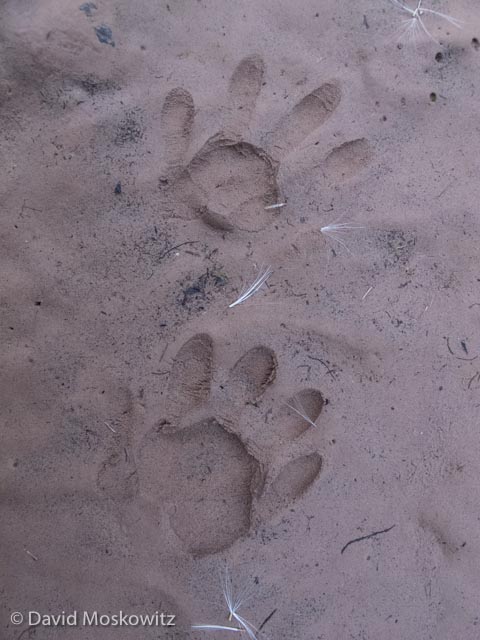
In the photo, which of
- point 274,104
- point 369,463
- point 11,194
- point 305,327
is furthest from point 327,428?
point 11,194

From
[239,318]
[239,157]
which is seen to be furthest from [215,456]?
[239,157]

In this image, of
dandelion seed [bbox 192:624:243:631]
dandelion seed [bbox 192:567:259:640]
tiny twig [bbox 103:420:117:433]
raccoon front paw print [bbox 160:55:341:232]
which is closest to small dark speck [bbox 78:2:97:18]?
raccoon front paw print [bbox 160:55:341:232]

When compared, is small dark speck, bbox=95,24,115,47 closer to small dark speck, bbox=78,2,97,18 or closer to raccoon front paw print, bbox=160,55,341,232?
small dark speck, bbox=78,2,97,18

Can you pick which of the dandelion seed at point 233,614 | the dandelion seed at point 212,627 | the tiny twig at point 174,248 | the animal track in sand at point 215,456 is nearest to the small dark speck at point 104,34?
the tiny twig at point 174,248

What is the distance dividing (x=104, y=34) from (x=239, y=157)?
0.67 meters

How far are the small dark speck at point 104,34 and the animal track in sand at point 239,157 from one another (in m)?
0.29

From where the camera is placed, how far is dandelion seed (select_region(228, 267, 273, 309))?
2.02 meters

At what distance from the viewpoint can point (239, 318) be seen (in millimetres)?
2020

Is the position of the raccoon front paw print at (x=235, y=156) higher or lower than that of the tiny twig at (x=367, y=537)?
higher

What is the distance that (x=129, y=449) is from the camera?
6.56 feet

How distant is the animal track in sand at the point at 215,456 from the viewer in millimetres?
2012

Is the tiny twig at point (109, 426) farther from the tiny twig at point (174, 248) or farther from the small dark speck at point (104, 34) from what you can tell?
the small dark speck at point (104, 34)

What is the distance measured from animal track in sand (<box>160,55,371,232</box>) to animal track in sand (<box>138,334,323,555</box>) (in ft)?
1.64

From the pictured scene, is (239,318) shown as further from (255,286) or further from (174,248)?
(174,248)
